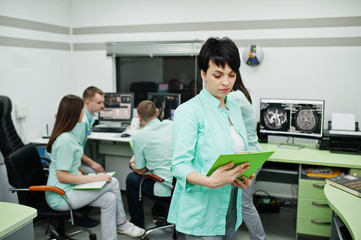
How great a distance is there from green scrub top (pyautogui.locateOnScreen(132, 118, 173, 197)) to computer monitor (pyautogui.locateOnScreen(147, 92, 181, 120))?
3.27 ft

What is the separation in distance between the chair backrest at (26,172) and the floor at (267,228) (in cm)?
57

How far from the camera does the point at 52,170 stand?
2340mm

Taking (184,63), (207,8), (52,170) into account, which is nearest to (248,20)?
(207,8)

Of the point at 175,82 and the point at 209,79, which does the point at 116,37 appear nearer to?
the point at 175,82

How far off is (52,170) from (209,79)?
1.60 m

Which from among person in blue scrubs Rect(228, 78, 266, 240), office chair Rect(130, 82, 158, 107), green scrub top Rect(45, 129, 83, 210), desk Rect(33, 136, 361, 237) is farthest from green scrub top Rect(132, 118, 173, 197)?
office chair Rect(130, 82, 158, 107)

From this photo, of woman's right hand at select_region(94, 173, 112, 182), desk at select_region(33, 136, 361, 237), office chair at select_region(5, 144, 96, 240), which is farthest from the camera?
desk at select_region(33, 136, 361, 237)

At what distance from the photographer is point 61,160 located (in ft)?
7.39

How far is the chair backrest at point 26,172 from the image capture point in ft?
7.30

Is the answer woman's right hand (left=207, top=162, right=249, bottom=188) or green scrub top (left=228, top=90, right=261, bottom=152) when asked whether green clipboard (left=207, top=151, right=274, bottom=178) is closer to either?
woman's right hand (left=207, top=162, right=249, bottom=188)

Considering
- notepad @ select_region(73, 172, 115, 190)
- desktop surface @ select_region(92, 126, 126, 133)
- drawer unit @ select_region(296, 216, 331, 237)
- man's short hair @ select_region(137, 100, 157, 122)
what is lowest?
drawer unit @ select_region(296, 216, 331, 237)

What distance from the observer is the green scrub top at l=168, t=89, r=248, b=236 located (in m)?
1.21

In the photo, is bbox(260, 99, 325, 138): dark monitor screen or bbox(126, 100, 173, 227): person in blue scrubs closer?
bbox(126, 100, 173, 227): person in blue scrubs

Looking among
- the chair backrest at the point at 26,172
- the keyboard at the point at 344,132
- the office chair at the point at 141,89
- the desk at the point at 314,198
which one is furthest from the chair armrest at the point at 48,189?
the keyboard at the point at 344,132
